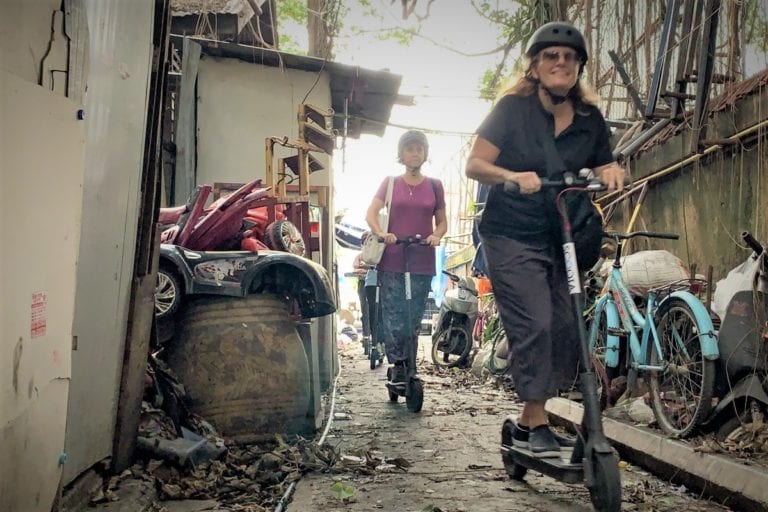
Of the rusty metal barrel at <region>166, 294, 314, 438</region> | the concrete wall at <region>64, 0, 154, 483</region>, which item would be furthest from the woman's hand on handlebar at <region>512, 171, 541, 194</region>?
the rusty metal barrel at <region>166, 294, 314, 438</region>

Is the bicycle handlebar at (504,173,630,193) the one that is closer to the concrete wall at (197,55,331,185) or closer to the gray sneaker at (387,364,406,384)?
the gray sneaker at (387,364,406,384)

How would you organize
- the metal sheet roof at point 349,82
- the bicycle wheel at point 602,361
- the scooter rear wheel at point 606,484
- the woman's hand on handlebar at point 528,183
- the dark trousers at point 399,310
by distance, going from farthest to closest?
the metal sheet roof at point 349,82, the dark trousers at point 399,310, the bicycle wheel at point 602,361, the woman's hand on handlebar at point 528,183, the scooter rear wheel at point 606,484

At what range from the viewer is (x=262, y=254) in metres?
4.22

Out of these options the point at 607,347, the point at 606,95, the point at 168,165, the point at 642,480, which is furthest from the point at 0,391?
the point at 168,165

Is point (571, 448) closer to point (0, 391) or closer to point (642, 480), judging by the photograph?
point (642, 480)

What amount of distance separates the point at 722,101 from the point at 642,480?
114 inches

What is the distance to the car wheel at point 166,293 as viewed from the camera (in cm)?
392

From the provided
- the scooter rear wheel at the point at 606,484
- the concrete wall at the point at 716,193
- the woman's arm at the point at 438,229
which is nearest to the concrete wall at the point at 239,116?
the woman's arm at the point at 438,229

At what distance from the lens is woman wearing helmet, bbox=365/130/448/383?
5930mm

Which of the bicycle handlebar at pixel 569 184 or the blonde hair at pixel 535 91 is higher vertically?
the blonde hair at pixel 535 91

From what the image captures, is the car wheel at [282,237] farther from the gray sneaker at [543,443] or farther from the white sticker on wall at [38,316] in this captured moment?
the white sticker on wall at [38,316]

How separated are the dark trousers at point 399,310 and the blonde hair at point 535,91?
283cm

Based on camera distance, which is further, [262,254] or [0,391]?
[262,254]

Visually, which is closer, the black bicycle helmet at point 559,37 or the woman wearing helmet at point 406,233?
the black bicycle helmet at point 559,37
